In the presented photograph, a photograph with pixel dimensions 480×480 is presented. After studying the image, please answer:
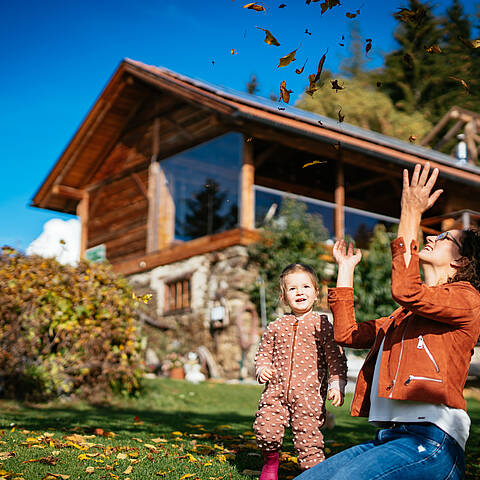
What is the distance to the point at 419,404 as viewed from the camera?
7.79ft

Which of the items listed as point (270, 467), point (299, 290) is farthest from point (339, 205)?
point (270, 467)

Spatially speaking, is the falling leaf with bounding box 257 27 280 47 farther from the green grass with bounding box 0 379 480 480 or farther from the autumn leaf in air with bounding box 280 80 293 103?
the green grass with bounding box 0 379 480 480

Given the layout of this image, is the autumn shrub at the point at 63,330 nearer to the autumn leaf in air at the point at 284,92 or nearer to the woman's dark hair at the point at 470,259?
the autumn leaf in air at the point at 284,92

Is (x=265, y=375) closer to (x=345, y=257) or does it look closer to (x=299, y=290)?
(x=299, y=290)

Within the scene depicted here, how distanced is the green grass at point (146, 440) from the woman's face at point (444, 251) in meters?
1.96

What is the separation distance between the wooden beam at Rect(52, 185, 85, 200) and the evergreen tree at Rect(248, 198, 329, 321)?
7909mm

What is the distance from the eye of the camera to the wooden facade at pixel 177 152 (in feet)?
39.8

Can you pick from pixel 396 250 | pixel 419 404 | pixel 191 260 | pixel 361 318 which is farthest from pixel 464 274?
pixel 191 260

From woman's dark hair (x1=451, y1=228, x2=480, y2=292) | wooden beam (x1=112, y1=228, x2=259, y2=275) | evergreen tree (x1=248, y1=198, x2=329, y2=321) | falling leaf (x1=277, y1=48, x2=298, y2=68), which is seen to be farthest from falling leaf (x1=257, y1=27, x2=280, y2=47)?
wooden beam (x1=112, y1=228, x2=259, y2=275)

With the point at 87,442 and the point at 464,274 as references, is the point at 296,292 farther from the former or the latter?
the point at 87,442

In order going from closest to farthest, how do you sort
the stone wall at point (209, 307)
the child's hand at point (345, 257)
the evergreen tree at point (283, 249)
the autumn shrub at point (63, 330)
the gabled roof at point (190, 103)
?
the child's hand at point (345, 257) → the autumn shrub at point (63, 330) → the gabled roof at point (190, 103) → the evergreen tree at point (283, 249) → the stone wall at point (209, 307)

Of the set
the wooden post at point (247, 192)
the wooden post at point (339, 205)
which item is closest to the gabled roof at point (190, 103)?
the wooden post at point (247, 192)

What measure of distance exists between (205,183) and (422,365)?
39.7ft

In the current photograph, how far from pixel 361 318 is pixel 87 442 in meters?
7.06
